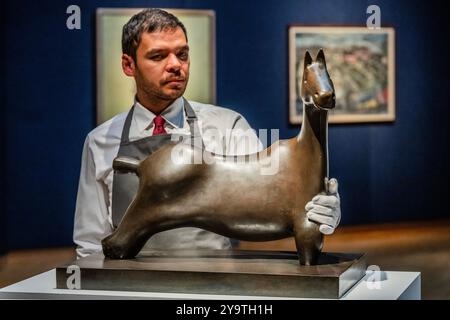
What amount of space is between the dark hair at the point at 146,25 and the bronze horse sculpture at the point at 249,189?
32 centimetres

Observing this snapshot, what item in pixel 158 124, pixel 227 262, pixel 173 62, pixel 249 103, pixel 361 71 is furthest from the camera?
pixel 361 71

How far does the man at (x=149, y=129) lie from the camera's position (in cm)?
211

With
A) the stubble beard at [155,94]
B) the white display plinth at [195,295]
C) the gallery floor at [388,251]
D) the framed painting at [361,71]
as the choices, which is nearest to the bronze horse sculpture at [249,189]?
the white display plinth at [195,295]

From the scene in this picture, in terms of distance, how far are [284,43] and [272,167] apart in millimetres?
3773

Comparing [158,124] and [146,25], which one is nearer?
[146,25]

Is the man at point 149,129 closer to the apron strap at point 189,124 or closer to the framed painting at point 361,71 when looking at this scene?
the apron strap at point 189,124

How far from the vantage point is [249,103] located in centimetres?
536

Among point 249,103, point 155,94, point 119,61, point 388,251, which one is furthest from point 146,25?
point 388,251

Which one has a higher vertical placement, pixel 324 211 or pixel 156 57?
pixel 156 57

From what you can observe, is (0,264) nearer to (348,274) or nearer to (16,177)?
(16,177)

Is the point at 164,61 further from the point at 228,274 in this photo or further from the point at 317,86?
the point at 228,274

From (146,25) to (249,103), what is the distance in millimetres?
3263

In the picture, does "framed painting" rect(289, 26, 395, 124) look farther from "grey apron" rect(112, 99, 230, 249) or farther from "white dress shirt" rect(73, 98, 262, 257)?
"grey apron" rect(112, 99, 230, 249)

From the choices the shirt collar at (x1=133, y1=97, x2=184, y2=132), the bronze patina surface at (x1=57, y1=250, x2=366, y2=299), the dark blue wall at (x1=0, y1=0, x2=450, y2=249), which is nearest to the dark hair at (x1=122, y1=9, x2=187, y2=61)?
the shirt collar at (x1=133, y1=97, x2=184, y2=132)
